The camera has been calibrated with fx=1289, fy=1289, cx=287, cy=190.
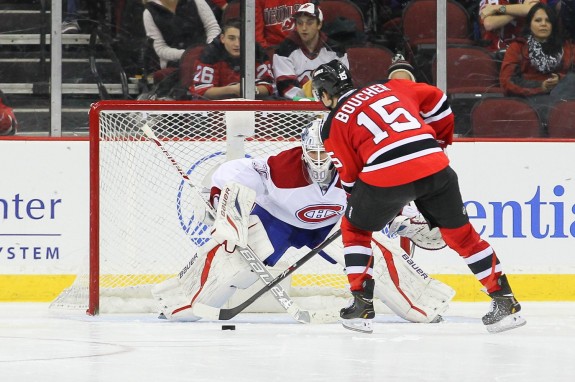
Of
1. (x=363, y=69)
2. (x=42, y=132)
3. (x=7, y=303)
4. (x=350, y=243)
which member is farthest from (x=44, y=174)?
(x=350, y=243)

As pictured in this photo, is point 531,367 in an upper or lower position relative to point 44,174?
lower

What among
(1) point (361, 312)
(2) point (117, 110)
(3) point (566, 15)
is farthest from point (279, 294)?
(3) point (566, 15)

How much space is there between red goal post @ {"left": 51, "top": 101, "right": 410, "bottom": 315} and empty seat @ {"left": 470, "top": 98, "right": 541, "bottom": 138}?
99 centimetres

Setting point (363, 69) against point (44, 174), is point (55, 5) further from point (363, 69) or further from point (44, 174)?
point (363, 69)

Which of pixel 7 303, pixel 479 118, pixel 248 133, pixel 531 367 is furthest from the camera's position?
pixel 479 118

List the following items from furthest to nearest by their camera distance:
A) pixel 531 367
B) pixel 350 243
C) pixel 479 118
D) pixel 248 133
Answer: pixel 479 118, pixel 248 133, pixel 350 243, pixel 531 367

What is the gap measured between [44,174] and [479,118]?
198 cm

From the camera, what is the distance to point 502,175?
5.75 m

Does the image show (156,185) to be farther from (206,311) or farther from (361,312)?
(361,312)

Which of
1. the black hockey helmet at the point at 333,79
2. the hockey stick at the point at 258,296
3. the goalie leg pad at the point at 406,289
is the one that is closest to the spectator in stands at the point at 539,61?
the goalie leg pad at the point at 406,289

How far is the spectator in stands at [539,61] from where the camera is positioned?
6.00m

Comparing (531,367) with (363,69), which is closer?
(531,367)

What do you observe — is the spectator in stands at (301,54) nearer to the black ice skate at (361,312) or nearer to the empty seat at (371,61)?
the empty seat at (371,61)

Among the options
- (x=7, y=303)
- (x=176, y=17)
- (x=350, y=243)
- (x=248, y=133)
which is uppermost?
(x=176, y=17)
